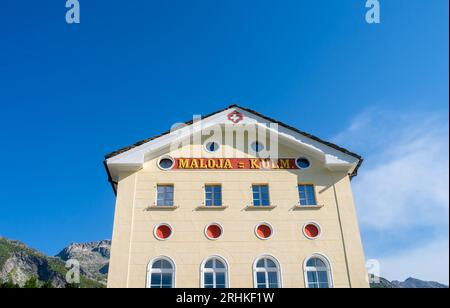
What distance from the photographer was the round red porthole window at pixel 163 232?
2022 cm

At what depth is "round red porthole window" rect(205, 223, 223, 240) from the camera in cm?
2034

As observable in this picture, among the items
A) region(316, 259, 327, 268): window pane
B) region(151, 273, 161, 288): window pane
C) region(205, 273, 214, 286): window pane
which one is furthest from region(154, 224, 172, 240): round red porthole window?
region(316, 259, 327, 268): window pane

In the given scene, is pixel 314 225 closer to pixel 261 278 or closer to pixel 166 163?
pixel 261 278

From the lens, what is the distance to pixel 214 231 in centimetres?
2052

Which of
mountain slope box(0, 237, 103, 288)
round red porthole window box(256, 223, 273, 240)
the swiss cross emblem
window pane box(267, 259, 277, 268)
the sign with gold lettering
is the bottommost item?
window pane box(267, 259, 277, 268)

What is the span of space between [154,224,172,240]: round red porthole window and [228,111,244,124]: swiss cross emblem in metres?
7.32

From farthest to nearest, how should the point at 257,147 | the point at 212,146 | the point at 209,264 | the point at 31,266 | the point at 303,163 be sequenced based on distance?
the point at 31,266, the point at 257,147, the point at 212,146, the point at 303,163, the point at 209,264

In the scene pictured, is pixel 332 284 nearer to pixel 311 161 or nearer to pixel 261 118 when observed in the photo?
pixel 311 161

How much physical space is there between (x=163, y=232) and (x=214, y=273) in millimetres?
3372

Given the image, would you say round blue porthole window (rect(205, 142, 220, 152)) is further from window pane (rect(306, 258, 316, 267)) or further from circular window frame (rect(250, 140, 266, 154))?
window pane (rect(306, 258, 316, 267))

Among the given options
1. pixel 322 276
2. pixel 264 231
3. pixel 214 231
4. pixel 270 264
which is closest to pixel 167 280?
pixel 214 231

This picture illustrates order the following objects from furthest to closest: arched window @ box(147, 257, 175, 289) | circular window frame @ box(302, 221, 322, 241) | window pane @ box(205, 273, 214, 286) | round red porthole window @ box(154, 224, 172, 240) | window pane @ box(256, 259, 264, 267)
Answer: circular window frame @ box(302, 221, 322, 241) → round red porthole window @ box(154, 224, 172, 240) → window pane @ box(256, 259, 264, 267) → window pane @ box(205, 273, 214, 286) → arched window @ box(147, 257, 175, 289)
